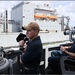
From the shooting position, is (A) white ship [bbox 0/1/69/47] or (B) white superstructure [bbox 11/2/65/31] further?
(B) white superstructure [bbox 11/2/65/31]

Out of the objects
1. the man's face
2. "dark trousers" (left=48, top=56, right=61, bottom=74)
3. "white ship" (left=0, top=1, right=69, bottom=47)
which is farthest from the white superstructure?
the man's face

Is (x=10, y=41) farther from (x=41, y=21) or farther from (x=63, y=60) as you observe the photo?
(x=41, y=21)

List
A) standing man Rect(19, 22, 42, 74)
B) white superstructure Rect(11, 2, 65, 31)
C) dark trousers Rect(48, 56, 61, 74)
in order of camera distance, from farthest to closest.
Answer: white superstructure Rect(11, 2, 65, 31)
dark trousers Rect(48, 56, 61, 74)
standing man Rect(19, 22, 42, 74)

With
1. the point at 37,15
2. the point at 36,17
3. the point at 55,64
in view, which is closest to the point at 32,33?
the point at 55,64

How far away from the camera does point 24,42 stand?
7.63ft

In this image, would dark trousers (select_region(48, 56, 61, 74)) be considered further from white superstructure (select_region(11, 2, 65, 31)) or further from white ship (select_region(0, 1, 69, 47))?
white superstructure (select_region(11, 2, 65, 31))

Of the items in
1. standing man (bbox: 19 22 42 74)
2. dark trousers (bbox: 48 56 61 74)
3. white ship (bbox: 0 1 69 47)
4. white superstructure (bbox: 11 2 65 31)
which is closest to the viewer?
standing man (bbox: 19 22 42 74)

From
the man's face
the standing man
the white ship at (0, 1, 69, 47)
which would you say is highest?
the white ship at (0, 1, 69, 47)

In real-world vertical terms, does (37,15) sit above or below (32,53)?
above

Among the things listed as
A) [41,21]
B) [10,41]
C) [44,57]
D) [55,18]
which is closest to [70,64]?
[44,57]

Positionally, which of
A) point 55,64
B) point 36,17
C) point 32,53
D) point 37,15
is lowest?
point 55,64

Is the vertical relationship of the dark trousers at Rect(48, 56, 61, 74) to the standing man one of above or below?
below

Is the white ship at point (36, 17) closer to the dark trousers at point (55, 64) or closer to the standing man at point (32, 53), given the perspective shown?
the dark trousers at point (55, 64)

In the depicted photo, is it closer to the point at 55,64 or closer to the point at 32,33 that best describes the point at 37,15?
the point at 55,64
